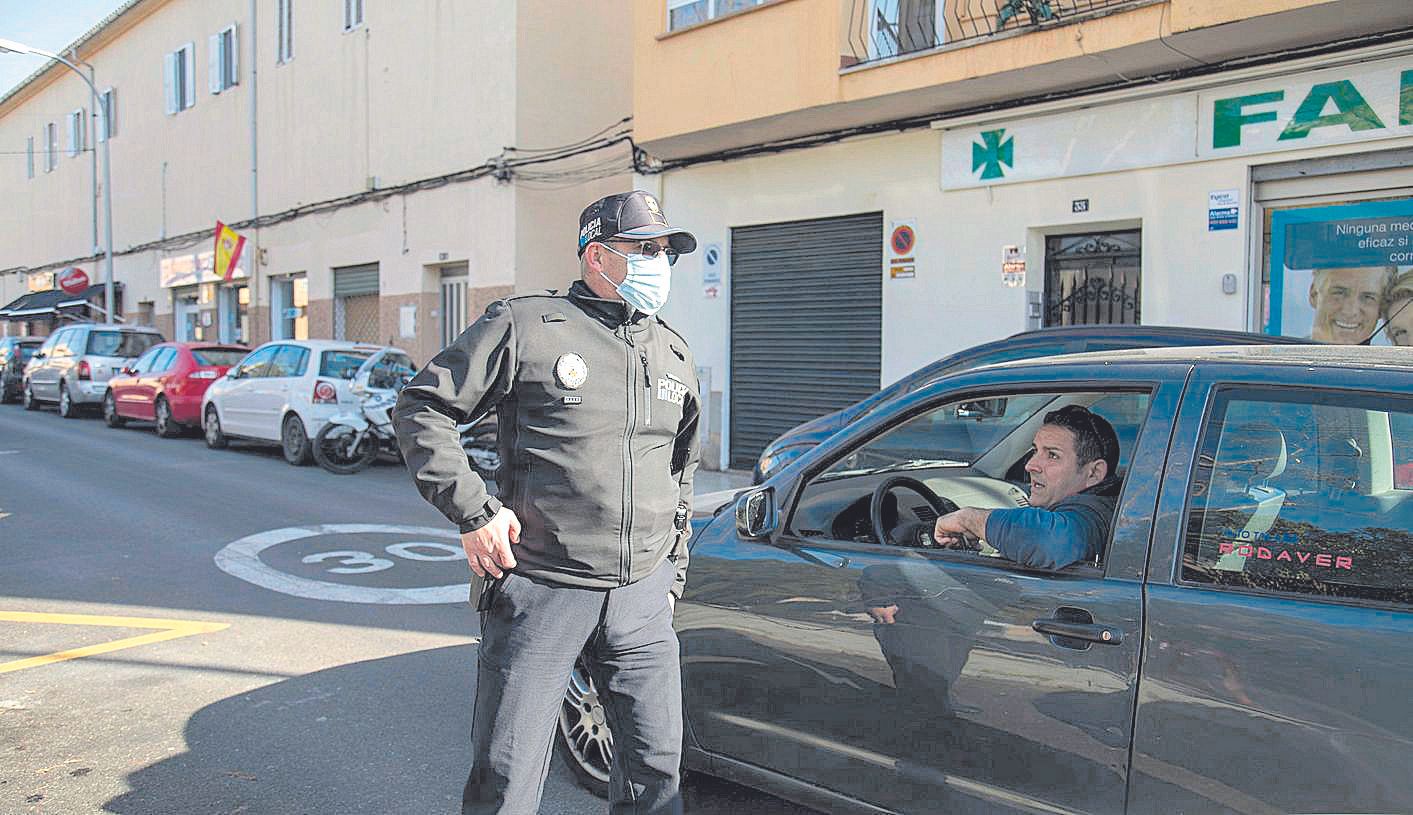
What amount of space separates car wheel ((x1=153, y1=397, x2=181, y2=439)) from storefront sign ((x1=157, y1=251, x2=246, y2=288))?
28.1 ft

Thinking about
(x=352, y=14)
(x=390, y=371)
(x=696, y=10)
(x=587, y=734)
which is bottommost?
(x=587, y=734)

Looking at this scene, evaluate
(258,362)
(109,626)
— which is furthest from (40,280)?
(109,626)

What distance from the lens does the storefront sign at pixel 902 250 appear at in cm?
1109

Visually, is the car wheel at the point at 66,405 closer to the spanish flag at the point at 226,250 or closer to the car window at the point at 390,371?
the spanish flag at the point at 226,250

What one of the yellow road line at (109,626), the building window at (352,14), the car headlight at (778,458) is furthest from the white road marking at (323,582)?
the building window at (352,14)

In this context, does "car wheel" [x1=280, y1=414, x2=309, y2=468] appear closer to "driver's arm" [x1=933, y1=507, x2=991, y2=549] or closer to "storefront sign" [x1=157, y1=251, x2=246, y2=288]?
"driver's arm" [x1=933, y1=507, x2=991, y2=549]

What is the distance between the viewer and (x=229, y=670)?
16.7 feet

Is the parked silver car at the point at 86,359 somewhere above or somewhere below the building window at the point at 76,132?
below

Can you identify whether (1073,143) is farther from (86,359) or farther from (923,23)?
(86,359)

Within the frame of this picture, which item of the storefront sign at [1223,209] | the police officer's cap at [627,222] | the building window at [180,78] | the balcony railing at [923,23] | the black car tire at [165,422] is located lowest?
the black car tire at [165,422]

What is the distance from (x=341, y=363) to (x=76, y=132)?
1122 inches

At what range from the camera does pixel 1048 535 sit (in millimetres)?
2754

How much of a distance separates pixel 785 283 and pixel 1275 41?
18.6 ft

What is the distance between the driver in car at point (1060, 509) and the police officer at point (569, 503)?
2.96ft
